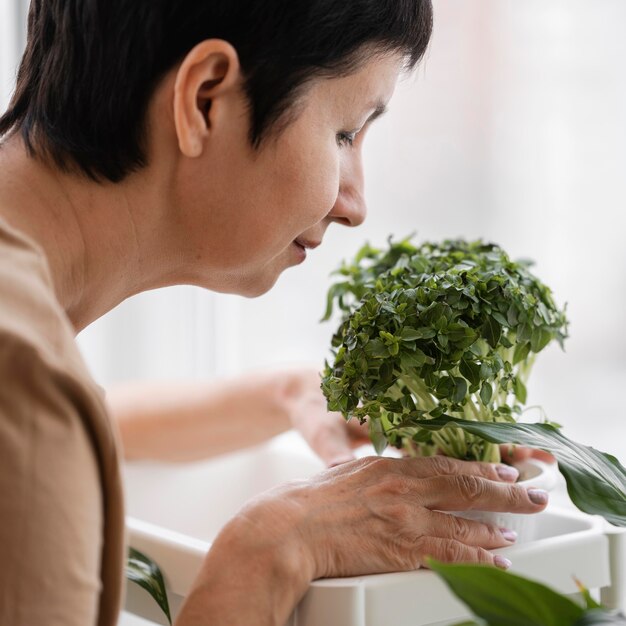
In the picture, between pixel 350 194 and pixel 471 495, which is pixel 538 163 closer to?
pixel 350 194

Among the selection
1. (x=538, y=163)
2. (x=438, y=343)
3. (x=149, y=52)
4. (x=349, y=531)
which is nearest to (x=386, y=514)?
(x=349, y=531)

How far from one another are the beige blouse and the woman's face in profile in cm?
23

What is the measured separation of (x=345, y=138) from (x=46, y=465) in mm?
399

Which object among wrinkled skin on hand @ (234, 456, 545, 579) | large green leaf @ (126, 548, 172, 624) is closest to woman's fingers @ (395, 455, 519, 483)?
wrinkled skin on hand @ (234, 456, 545, 579)

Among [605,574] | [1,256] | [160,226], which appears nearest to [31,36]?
[160,226]

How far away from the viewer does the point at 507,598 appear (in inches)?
17.7

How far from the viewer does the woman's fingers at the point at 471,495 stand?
66cm

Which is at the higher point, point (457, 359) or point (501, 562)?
point (457, 359)

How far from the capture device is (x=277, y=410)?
1091mm

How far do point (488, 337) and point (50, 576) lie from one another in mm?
353

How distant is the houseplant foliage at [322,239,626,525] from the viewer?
24.5 inches

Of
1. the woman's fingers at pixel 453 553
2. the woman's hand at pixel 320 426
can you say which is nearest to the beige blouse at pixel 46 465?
the woman's fingers at pixel 453 553

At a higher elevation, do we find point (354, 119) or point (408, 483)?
point (354, 119)

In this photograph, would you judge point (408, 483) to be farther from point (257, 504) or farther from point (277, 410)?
point (277, 410)
